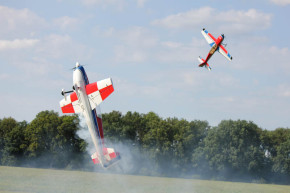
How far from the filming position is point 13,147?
3752 inches

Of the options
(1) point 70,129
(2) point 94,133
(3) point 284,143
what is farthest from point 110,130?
(2) point 94,133

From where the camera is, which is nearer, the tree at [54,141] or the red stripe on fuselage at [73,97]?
the red stripe on fuselage at [73,97]

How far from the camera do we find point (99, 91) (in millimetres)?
31797

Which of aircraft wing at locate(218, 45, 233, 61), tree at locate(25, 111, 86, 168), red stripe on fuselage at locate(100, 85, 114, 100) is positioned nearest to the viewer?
red stripe on fuselage at locate(100, 85, 114, 100)

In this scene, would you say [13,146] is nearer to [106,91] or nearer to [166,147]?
[166,147]

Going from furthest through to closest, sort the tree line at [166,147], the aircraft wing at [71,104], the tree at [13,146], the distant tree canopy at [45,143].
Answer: the tree at [13,146], the distant tree canopy at [45,143], the tree line at [166,147], the aircraft wing at [71,104]

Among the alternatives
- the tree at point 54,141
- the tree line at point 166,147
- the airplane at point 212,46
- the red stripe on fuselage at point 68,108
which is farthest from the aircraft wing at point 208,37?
the tree at point 54,141

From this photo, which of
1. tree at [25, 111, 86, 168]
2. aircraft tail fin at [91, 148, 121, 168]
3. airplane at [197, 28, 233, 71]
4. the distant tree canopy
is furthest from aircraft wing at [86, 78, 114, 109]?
tree at [25, 111, 86, 168]

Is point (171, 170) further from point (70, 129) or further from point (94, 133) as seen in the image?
point (94, 133)

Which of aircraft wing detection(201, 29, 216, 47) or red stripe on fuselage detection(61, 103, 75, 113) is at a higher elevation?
aircraft wing detection(201, 29, 216, 47)

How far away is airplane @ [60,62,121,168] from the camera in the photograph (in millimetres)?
31797

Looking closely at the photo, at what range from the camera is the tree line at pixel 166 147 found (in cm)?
8281

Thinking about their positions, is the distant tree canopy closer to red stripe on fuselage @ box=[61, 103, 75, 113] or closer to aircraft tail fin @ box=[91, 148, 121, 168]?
red stripe on fuselage @ box=[61, 103, 75, 113]

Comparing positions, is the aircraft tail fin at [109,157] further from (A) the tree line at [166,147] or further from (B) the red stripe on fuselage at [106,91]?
(A) the tree line at [166,147]
